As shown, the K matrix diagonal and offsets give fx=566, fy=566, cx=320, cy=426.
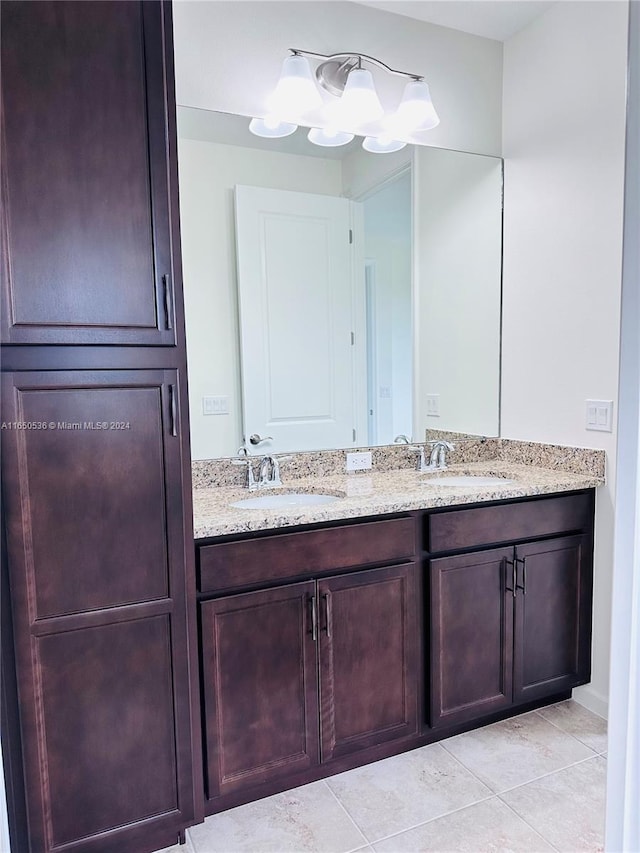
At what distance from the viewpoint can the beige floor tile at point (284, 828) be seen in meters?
1.58

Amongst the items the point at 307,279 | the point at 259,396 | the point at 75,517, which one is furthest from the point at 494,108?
the point at 75,517

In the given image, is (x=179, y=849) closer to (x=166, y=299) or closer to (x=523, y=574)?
(x=523, y=574)

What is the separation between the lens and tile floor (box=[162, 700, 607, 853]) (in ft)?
5.21

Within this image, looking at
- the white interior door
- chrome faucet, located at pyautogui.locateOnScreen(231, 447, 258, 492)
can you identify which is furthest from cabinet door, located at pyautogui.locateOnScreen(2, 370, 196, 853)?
the white interior door

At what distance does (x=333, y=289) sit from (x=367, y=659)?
4.59 feet

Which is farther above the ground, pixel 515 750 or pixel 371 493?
pixel 371 493

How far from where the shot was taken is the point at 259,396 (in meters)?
2.21

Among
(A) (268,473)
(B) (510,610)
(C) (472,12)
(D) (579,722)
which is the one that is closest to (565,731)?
(D) (579,722)

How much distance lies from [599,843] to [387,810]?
586mm

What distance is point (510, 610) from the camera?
6.70 feet

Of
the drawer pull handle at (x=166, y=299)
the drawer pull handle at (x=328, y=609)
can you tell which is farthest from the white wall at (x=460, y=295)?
the drawer pull handle at (x=166, y=299)

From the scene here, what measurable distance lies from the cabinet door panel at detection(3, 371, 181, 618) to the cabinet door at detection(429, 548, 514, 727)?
37.9 inches

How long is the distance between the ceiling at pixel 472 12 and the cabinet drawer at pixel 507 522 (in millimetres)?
1936

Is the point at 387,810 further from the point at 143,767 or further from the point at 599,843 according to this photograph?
the point at 143,767
